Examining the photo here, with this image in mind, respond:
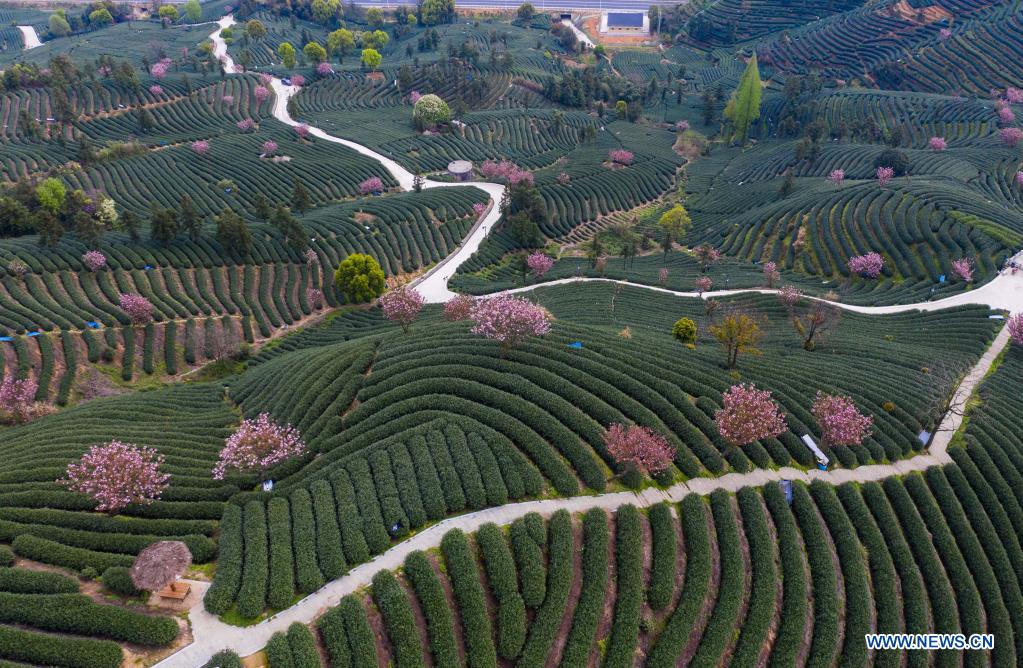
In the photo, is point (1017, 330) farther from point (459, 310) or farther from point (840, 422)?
point (459, 310)

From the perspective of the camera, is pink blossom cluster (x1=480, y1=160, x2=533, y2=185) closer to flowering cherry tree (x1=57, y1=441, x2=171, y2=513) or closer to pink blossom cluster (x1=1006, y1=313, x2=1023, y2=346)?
pink blossom cluster (x1=1006, y1=313, x2=1023, y2=346)

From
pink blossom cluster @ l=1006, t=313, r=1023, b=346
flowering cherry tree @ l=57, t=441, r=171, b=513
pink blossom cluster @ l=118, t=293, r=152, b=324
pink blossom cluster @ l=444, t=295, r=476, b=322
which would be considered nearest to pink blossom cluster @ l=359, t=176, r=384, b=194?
pink blossom cluster @ l=118, t=293, r=152, b=324

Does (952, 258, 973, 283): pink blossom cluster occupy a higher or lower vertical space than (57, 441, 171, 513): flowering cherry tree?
lower

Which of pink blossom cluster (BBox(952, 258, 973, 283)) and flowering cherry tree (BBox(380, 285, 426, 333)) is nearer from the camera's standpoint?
flowering cherry tree (BBox(380, 285, 426, 333))

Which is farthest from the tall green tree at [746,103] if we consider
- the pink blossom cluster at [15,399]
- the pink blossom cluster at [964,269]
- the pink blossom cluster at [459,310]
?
the pink blossom cluster at [15,399]

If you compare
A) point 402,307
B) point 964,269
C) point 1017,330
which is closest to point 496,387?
point 402,307

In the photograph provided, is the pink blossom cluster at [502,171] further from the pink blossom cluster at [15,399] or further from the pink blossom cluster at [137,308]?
the pink blossom cluster at [15,399]

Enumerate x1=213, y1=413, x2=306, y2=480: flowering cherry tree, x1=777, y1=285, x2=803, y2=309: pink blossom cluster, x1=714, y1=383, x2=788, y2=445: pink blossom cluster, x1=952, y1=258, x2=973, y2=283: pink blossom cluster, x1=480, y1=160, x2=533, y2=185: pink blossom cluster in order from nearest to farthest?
1. x1=213, y1=413, x2=306, y2=480: flowering cherry tree
2. x1=714, y1=383, x2=788, y2=445: pink blossom cluster
3. x1=777, y1=285, x2=803, y2=309: pink blossom cluster
4. x1=952, y1=258, x2=973, y2=283: pink blossom cluster
5. x1=480, y1=160, x2=533, y2=185: pink blossom cluster

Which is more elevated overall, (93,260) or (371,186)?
(93,260)
